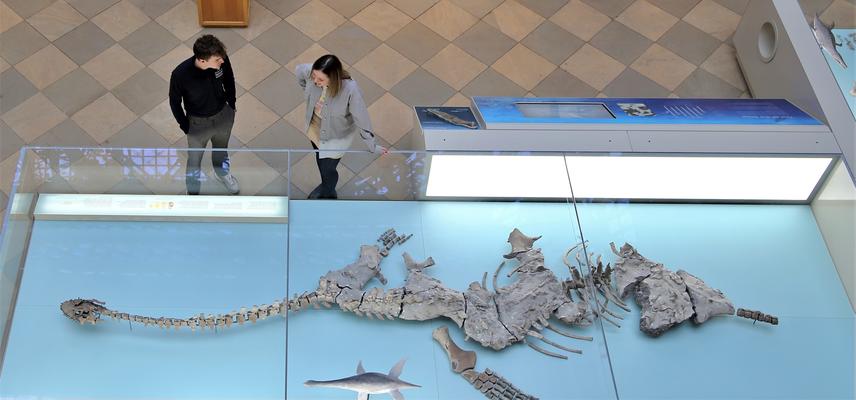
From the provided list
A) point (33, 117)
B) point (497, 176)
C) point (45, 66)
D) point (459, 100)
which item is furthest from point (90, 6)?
point (497, 176)

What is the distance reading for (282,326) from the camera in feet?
14.3

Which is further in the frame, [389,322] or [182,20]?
[182,20]

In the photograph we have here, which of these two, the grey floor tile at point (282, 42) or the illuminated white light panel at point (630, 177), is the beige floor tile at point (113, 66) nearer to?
the grey floor tile at point (282, 42)

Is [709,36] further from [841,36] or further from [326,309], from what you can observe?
[326,309]

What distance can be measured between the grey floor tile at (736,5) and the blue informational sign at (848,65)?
5.46 ft

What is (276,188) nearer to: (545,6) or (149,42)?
(149,42)

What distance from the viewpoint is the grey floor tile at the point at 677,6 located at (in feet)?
25.5

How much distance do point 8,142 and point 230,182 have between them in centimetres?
249

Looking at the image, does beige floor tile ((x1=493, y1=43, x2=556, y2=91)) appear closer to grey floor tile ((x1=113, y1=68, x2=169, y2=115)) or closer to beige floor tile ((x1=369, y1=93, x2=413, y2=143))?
beige floor tile ((x1=369, y1=93, x2=413, y2=143))

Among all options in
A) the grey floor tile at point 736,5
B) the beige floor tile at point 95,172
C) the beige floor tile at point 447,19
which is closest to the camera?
the beige floor tile at point 95,172

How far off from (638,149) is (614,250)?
0.78 metres

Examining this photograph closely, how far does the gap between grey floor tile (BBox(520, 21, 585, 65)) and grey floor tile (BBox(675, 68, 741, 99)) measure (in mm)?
998

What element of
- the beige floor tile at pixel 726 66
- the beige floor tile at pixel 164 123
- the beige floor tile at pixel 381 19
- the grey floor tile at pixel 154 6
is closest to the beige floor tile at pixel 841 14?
the beige floor tile at pixel 726 66

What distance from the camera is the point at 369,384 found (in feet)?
13.3
